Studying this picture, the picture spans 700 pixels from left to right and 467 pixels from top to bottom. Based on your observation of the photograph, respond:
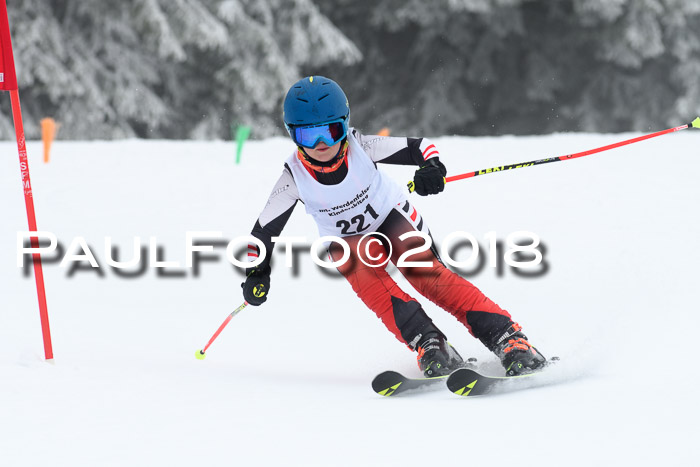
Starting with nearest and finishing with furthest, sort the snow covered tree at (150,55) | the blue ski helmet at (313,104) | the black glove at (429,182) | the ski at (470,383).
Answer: the ski at (470,383)
the blue ski helmet at (313,104)
the black glove at (429,182)
the snow covered tree at (150,55)

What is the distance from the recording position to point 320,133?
3.30m

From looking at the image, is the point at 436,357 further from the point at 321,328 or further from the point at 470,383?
the point at 321,328

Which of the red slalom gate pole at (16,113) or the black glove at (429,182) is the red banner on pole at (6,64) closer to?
the red slalom gate pole at (16,113)

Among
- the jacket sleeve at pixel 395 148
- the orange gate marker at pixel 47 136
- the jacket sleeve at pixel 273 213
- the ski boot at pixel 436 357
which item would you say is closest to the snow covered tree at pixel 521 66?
the orange gate marker at pixel 47 136

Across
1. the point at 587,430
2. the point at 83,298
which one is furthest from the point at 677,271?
the point at 83,298

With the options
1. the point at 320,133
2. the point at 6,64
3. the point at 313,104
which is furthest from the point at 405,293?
the point at 6,64

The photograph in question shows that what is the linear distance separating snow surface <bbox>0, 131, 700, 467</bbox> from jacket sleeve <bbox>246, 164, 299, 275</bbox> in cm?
53

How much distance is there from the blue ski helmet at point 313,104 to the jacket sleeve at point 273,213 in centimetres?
A: 31

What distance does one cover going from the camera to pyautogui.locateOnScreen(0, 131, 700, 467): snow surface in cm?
249

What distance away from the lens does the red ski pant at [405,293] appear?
345cm

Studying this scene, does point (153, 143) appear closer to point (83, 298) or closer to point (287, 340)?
point (83, 298)

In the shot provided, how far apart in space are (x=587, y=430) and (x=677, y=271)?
2603 millimetres

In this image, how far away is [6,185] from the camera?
269 inches

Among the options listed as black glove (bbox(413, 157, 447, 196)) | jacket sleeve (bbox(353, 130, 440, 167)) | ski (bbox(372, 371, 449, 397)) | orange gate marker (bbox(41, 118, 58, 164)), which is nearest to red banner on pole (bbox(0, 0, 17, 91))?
jacket sleeve (bbox(353, 130, 440, 167))
